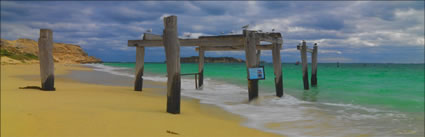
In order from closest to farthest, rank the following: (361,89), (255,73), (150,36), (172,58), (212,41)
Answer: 1. (172,58)
2. (255,73)
3. (212,41)
4. (150,36)
5. (361,89)

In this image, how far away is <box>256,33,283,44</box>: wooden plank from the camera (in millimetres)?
9860


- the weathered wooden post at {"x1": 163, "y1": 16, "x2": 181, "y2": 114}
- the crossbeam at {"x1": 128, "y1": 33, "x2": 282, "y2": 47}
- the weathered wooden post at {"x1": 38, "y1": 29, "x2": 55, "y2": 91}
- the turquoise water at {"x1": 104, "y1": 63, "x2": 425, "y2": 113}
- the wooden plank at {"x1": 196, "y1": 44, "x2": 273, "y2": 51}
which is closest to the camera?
the weathered wooden post at {"x1": 163, "y1": 16, "x2": 181, "y2": 114}

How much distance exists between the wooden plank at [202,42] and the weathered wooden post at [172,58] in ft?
11.1

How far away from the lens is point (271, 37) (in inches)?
422

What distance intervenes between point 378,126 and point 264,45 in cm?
759

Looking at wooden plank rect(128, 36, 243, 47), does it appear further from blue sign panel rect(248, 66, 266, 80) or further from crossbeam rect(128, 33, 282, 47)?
blue sign panel rect(248, 66, 266, 80)

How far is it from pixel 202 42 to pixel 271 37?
2.49m

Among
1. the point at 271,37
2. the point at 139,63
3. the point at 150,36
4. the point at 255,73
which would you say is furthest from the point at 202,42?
the point at 139,63

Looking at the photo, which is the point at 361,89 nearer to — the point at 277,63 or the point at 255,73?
the point at 277,63

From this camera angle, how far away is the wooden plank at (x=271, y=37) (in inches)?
388

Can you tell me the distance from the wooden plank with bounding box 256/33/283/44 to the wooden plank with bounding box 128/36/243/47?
31.9 inches

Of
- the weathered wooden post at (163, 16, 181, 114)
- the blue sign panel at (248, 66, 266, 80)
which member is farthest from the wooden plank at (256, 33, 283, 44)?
the weathered wooden post at (163, 16, 181, 114)

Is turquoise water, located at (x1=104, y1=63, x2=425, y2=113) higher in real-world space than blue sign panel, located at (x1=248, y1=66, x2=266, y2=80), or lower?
lower

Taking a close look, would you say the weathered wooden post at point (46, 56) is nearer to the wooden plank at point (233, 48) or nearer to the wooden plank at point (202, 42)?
the wooden plank at point (202, 42)
